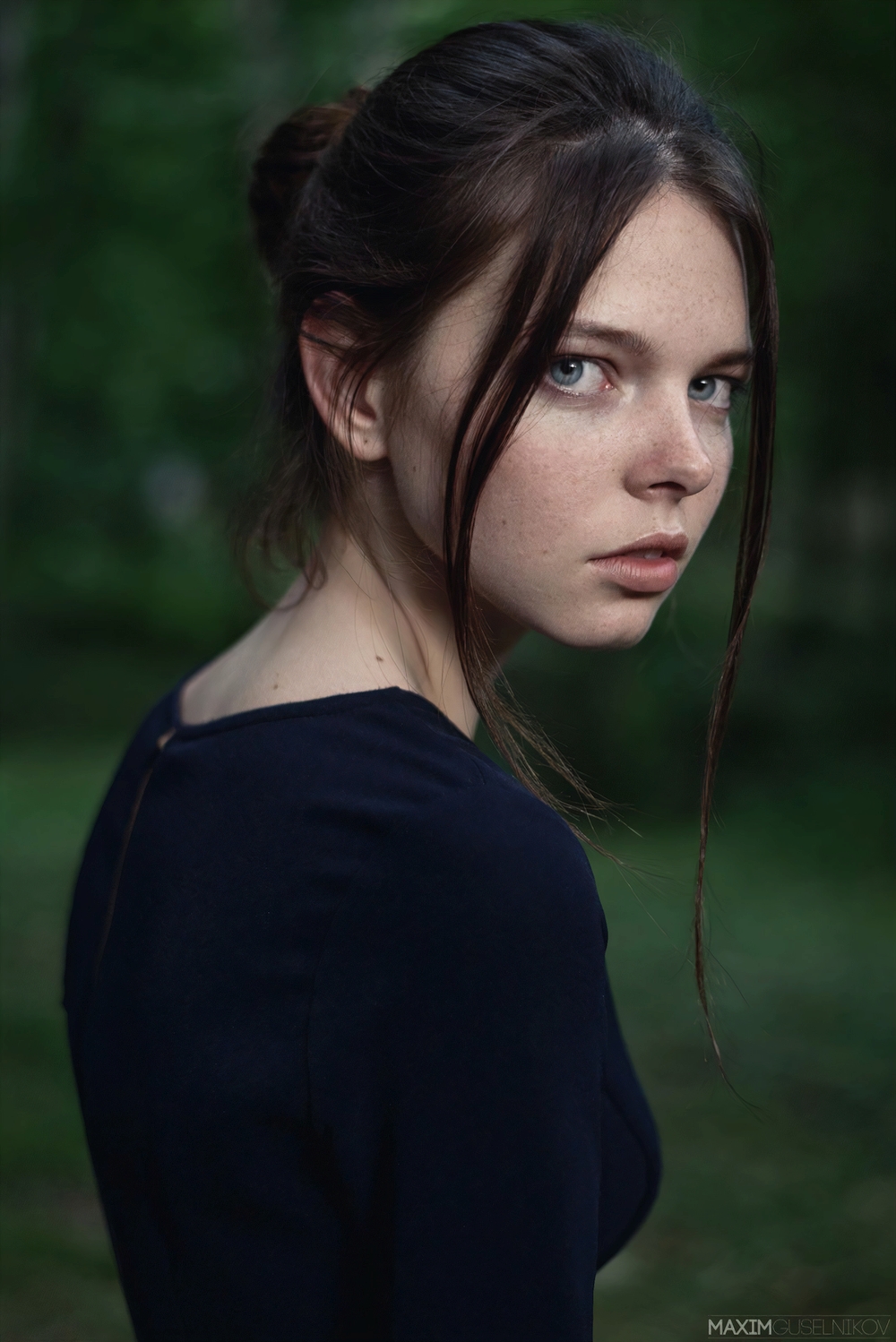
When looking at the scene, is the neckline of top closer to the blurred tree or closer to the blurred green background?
the blurred green background

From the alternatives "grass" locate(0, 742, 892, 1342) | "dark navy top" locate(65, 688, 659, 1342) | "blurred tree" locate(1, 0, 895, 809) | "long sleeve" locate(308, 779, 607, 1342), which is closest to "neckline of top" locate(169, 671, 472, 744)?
"dark navy top" locate(65, 688, 659, 1342)

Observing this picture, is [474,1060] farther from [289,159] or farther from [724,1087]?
[724,1087]

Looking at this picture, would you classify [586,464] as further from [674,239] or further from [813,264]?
[813,264]

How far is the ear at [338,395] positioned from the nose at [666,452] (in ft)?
1.03

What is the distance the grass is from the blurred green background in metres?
0.01

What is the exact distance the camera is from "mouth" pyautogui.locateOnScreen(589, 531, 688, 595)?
136cm

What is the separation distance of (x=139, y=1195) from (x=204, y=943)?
34 cm

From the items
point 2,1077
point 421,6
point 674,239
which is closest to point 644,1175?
point 674,239

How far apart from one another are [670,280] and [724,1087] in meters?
3.52

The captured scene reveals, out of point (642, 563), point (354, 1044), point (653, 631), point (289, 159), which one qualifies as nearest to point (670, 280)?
point (642, 563)

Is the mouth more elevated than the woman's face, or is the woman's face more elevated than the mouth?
the woman's face

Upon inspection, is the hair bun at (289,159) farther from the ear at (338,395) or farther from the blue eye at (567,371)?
the blue eye at (567,371)

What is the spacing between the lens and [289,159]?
5.65ft

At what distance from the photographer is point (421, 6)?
21.6 feet
